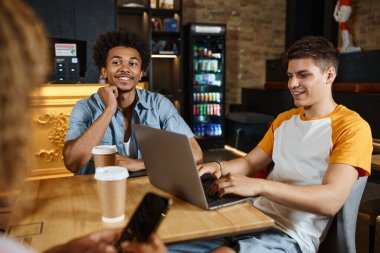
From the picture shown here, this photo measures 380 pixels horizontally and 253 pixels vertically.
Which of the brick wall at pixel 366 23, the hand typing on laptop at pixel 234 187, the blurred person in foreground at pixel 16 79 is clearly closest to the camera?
the blurred person in foreground at pixel 16 79

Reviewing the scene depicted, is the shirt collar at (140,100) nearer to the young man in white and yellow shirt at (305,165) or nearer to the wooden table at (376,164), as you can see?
the young man in white and yellow shirt at (305,165)

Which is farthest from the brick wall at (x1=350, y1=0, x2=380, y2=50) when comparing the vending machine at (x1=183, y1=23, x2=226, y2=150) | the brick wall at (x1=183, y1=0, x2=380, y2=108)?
the vending machine at (x1=183, y1=23, x2=226, y2=150)

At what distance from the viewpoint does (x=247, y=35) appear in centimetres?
734

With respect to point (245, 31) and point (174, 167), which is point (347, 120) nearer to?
point (174, 167)

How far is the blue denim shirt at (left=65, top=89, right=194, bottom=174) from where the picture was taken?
1.92 metres

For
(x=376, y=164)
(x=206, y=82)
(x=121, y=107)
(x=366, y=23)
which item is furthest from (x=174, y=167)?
(x=366, y=23)

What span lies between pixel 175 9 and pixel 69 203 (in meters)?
5.34

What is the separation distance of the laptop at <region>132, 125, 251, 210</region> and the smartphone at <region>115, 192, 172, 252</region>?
0.72 ft

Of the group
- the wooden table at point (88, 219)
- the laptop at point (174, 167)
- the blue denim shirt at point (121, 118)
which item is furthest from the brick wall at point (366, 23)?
the wooden table at point (88, 219)

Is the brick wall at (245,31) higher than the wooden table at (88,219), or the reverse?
the brick wall at (245,31)

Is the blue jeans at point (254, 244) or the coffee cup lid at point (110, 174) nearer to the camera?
A: the coffee cup lid at point (110, 174)

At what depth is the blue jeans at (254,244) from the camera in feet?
4.28

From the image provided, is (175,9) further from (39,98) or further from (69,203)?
(39,98)

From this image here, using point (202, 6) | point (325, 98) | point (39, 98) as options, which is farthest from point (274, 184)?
point (202, 6)
